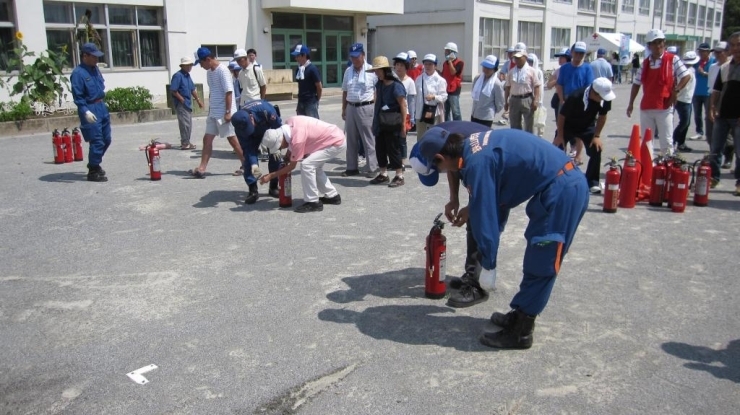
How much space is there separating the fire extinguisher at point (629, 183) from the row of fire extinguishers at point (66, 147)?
904 centimetres

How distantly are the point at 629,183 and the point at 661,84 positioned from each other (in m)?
2.14

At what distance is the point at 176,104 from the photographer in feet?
40.1

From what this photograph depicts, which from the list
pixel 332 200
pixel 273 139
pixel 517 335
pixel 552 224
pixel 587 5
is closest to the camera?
pixel 552 224

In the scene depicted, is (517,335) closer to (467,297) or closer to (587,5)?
(467,297)

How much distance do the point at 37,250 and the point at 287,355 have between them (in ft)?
12.1

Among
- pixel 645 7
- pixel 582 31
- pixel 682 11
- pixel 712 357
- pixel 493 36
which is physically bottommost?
pixel 712 357

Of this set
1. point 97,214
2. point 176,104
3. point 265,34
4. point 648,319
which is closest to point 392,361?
point 648,319

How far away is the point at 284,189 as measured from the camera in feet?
26.1

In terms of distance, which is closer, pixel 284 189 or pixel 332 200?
pixel 284 189

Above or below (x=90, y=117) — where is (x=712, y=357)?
below

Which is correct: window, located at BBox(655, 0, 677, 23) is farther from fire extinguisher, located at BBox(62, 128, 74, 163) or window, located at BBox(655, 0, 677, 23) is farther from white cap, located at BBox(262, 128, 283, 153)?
Result: white cap, located at BBox(262, 128, 283, 153)

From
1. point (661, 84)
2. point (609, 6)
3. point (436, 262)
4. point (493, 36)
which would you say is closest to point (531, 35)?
point (493, 36)

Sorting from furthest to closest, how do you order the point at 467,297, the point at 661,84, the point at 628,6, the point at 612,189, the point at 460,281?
the point at 628,6 < the point at 661,84 < the point at 612,189 < the point at 460,281 < the point at 467,297

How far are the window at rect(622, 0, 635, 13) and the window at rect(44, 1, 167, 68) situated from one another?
42232mm
